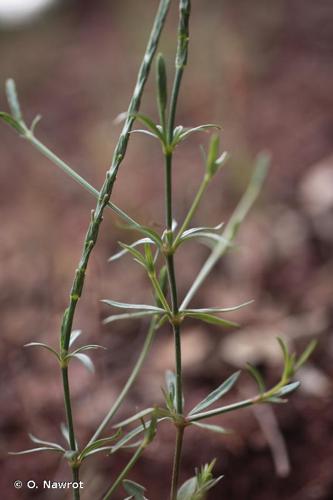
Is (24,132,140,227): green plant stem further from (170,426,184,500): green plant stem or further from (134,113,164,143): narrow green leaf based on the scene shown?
(170,426,184,500): green plant stem

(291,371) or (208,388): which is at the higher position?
(291,371)

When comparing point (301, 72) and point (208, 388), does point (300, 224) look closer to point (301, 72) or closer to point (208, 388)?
point (208, 388)

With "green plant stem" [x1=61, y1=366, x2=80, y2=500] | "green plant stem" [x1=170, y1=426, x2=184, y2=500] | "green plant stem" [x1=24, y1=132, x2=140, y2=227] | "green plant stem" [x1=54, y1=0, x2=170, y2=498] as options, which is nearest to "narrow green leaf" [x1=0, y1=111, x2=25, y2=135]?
"green plant stem" [x1=24, y1=132, x2=140, y2=227]

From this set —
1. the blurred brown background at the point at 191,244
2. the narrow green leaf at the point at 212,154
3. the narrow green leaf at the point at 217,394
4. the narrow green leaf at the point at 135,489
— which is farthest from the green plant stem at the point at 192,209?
the blurred brown background at the point at 191,244

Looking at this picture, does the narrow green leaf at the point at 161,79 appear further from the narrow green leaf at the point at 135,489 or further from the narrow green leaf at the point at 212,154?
the narrow green leaf at the point at 135,489

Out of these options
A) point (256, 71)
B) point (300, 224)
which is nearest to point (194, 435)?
point (300, 224)

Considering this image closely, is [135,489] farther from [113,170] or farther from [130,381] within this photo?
[113,170]
